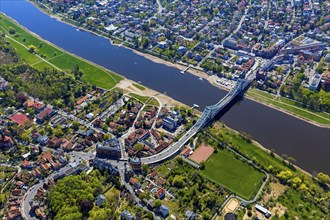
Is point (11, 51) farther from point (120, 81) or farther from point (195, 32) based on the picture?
point (195, 32)

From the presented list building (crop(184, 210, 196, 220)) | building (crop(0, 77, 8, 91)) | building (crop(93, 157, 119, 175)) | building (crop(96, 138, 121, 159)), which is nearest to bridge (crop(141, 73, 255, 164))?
building (crop(96, 138, 121, 159))

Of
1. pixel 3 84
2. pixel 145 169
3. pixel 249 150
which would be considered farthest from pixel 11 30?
pixel 249 150

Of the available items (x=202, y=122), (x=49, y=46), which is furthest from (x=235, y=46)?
(x=49, y=46)

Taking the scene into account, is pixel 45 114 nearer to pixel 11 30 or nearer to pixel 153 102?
pixel 153 102

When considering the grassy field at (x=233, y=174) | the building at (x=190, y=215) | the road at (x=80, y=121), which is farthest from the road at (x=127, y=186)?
the grassy field at (x=233, y=174)

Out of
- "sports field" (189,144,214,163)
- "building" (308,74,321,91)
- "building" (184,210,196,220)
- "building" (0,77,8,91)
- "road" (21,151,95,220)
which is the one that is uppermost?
"building" (308,74,321,91)

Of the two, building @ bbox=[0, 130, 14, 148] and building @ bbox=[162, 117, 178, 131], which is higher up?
building @ bbox=[162, 117, 178, 131]

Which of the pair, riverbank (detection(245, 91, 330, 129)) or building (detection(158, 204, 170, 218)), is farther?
riverbank (detection(245, 91, 330, 129))

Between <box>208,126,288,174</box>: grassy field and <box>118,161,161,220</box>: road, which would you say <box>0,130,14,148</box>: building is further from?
<box>208,126,288,174</box>: grassy field
